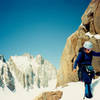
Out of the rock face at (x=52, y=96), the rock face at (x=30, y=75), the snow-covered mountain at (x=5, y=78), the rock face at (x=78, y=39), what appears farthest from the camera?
the rock face at (x=30, y=75)

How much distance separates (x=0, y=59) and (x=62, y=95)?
165 m

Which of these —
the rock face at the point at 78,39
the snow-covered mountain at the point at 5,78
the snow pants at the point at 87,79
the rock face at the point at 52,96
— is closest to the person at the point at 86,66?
the snow pants at the point at 87,79

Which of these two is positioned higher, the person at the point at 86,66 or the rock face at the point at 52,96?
the person at the point at 86,66

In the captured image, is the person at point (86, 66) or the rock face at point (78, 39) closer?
the person at point (86, 66)

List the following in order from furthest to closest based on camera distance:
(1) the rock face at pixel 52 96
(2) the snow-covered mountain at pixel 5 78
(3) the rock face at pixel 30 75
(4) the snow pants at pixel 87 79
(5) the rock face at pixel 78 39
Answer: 1. (3) the rock face at pixel 30 75
2. (2) the snow-covered mountain at pixel 5 78
3. (5) the rock face at pixel 78 39
4. (1) the rock face at pixel 52 96
5. (4) the snow pants at pixel 87 79

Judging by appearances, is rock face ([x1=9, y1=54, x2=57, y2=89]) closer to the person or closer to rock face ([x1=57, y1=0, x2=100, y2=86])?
rock face ([x1=57, y1=0, x2=100, y2=86])

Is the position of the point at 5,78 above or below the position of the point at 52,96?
below

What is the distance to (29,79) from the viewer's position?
180m

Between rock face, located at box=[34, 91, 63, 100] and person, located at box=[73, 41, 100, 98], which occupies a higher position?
person, located at box=[73, 41, 100, 98]

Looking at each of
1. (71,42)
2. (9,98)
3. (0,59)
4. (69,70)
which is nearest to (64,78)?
(69,70)

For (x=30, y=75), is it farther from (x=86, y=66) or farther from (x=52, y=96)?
(x=86, y=66)

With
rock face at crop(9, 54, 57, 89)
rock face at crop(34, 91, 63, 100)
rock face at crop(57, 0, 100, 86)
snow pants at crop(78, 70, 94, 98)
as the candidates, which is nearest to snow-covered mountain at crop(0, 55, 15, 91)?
rock face at crop(9, 54, 57, 89)

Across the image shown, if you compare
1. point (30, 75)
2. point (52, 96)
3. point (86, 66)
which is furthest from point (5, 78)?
point (86, 66)

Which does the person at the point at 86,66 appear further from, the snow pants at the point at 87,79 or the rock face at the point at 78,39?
the rock face at the point at 78,39
